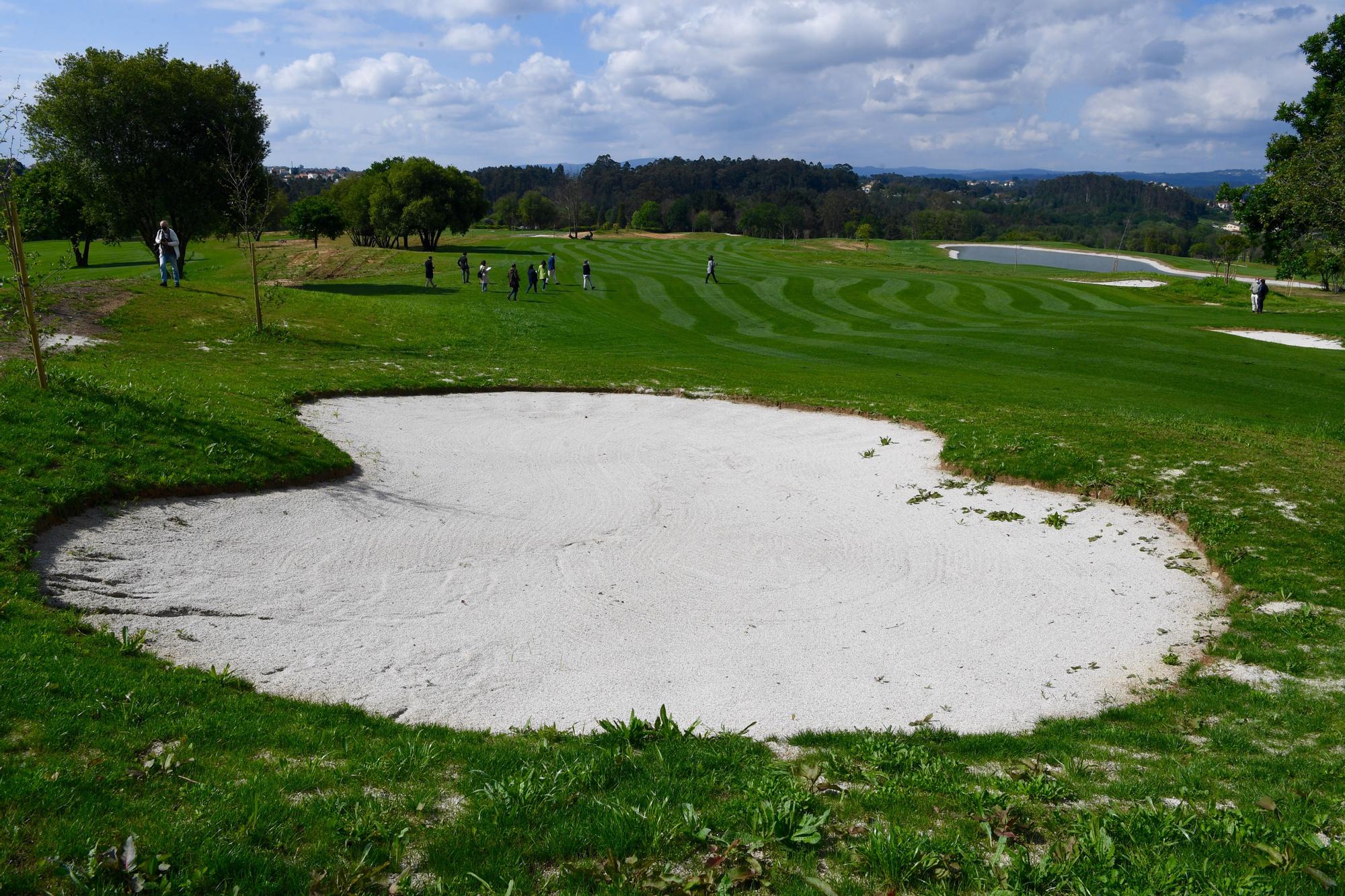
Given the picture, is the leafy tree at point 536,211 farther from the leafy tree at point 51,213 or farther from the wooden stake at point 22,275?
the wooden stake at point 22,275

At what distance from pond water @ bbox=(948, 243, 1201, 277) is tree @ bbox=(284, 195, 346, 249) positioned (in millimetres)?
86621

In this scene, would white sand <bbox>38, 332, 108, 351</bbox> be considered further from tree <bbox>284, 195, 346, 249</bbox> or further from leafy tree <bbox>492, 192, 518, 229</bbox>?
leafy tree <bbox>492, 192, 518, 229</bbox>

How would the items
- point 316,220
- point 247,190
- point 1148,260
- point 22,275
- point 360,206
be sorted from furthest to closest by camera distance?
point 1148,260 → point 360,206 → point 316,220 → point 247,190 → point 22,275

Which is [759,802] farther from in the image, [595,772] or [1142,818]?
[1142,818]

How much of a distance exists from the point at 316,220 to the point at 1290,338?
83331 millimetres

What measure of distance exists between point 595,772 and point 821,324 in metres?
37.3

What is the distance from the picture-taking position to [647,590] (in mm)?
12109

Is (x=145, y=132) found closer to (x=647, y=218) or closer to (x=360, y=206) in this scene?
(x=360, y=206)

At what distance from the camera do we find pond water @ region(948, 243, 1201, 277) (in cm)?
12406

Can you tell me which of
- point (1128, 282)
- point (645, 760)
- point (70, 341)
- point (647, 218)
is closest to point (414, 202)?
point (70, 341)

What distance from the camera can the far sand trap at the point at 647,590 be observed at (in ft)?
29.9

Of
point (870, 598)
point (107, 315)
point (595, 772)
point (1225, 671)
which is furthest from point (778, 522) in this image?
point (107, 315)

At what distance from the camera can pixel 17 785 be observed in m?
5.25

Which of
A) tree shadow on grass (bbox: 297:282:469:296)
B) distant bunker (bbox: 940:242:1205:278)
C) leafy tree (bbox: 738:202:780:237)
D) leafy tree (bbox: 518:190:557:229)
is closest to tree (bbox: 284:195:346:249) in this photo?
tree shadow on grass (bbox: 297:282:469:296)
